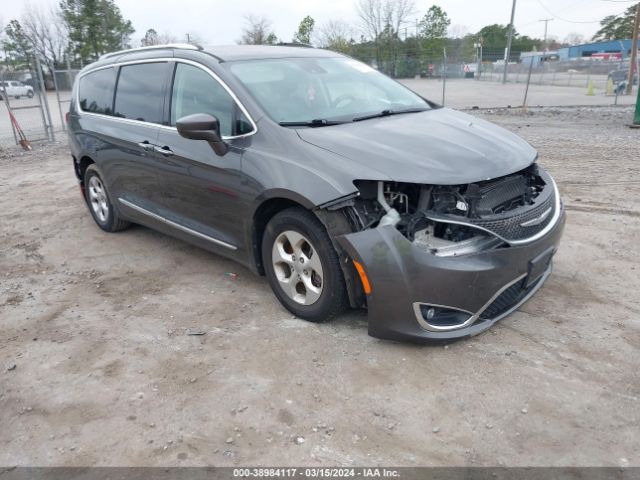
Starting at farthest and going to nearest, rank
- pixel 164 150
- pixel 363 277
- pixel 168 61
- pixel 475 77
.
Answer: pixel 475 77
pixel 168 61
pixel 164 150
pixel 363 277

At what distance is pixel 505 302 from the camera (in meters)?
3.35

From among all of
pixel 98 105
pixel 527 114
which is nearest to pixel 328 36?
pixel 527 114

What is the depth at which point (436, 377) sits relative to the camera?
3072 millimetres

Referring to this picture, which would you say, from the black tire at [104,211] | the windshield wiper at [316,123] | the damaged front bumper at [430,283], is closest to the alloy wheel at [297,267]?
the damaged front bumper at [430,283]

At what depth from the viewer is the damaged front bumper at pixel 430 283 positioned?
3018 mm

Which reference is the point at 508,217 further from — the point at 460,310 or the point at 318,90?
the point at 318,90

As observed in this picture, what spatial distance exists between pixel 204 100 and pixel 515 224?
243 cm

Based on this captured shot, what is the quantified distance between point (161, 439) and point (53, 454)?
515mm

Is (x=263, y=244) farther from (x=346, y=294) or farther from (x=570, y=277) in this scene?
(x=570, y=277)

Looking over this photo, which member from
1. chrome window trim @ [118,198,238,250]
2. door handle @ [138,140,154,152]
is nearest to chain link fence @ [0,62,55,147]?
chrome window trim @ [118,198,238,250]

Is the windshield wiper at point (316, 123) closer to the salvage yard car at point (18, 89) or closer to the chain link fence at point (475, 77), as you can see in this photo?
the chain link fence at point (475, 77)

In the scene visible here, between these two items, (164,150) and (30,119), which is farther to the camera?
(30,119)

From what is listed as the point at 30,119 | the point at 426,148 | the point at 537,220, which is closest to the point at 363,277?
the point at 426,148

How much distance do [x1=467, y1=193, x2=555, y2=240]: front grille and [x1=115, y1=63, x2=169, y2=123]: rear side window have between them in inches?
111
